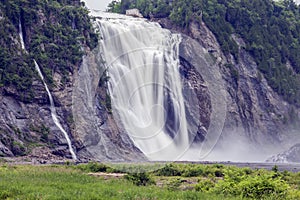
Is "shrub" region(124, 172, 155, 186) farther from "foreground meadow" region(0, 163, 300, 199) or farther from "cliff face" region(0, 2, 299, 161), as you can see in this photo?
"cliff face" region(0, 2, 299, 161)

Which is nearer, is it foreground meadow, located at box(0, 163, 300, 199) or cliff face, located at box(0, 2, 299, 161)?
foreground meadow, located at box(0, 163, 300, 199)

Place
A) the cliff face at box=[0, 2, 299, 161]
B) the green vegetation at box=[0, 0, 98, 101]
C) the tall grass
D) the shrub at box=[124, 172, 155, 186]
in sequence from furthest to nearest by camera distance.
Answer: the green vegetation at box=[0, 0, 98, 101]
the cliff face at box=[0, 2, 299, 161]
the shrub at box=[124, 172, 155, 186]
the tall grass

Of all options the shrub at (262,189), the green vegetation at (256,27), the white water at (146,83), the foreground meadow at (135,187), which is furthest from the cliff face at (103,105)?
the shrub at (262,189)

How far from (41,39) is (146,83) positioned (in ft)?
49.2

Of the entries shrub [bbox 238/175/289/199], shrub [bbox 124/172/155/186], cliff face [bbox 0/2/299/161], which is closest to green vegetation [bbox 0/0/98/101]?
cliff face [bbox 0/2/299/161]

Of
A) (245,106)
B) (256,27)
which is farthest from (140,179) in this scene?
(256,27)

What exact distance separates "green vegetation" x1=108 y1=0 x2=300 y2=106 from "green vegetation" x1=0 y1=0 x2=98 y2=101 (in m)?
29.4

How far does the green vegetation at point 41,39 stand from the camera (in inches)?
3312

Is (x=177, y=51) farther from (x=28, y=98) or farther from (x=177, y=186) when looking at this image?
(x=177, y=186)

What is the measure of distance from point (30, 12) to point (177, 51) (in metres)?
26.9

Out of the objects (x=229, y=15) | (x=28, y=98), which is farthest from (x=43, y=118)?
(x=229, y=15)

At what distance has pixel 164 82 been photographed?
10175cm

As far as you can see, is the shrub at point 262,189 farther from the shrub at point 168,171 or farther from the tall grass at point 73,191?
the shrub at point 168,171

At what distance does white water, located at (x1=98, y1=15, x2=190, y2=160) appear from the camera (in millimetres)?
82625
